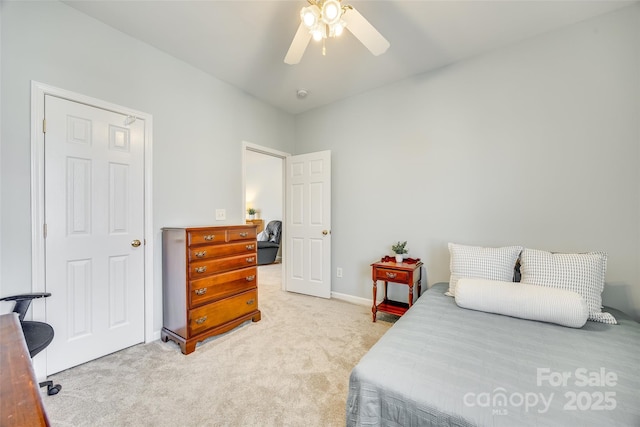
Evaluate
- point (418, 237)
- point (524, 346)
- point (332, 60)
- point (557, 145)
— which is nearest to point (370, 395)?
point (524, 346)

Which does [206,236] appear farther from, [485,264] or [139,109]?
[485,264]

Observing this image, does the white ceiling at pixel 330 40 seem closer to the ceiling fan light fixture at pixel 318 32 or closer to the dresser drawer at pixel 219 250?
the ceiling fan light fixture at pixel 318 32

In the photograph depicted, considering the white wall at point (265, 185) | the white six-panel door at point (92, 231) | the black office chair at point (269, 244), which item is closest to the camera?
the white six-panel door at point (92, 231)

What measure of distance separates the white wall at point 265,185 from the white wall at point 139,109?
3074 mm

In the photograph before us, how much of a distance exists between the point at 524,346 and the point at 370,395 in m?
0.85

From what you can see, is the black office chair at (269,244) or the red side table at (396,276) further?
the black office chair at (269,244)

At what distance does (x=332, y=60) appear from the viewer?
8.38 feet

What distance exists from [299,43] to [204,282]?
2.05 m

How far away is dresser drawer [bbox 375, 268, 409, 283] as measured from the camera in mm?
2537

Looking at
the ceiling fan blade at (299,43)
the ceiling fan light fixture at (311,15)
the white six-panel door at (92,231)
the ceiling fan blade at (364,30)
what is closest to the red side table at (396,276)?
the ceiling fan blade at (364,30)

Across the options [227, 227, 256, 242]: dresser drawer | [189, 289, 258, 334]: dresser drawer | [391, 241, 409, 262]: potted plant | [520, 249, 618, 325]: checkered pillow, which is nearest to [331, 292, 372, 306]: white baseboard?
[391, 241, 409, 262]: potted plant

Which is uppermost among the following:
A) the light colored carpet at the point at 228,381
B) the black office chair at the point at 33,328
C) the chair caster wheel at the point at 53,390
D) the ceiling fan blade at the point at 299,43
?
the ceiling fan blade at the point at 299,43

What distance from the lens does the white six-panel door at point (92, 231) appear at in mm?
1836

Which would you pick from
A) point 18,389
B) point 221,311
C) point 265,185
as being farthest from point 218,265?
point 265,185
